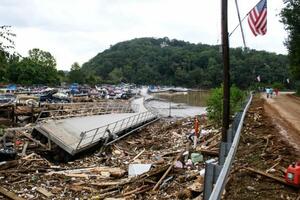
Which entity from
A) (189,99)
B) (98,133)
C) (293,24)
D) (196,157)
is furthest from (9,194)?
(189,99)

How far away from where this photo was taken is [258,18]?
1762cm

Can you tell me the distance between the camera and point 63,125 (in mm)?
27250

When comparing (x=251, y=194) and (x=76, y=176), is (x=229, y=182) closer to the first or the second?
(x=251, y=194)

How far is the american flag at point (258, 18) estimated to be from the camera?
1744cm

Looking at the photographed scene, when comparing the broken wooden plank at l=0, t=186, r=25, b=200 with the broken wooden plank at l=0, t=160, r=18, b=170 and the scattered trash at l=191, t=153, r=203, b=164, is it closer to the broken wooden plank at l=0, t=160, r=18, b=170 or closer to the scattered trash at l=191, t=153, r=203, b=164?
the broken wooden plank at l=0, t=160, r=18, b=170

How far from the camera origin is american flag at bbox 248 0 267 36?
17438 millimetres

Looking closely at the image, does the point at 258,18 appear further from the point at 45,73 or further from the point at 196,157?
the point at 45,73

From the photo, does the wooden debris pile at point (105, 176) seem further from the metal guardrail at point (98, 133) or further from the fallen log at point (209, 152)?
the metal guardrail at point (98, 133)

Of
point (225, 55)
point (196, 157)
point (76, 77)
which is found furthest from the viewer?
point (76, 77)

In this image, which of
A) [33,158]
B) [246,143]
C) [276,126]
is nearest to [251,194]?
[246,143]

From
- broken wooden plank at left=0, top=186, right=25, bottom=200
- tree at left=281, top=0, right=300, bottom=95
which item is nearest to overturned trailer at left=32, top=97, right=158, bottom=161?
broken wooden plank at left=0, top=186, right=25, bottom=200

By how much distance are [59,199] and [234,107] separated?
53.1ft

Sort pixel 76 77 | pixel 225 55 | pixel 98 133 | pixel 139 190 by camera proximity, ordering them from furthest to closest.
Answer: pixel 76 77
pixel 98 133
pixel 225 55
pixel 139 190

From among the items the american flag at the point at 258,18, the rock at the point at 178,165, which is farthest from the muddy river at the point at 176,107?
the rock at the point at 178,165
